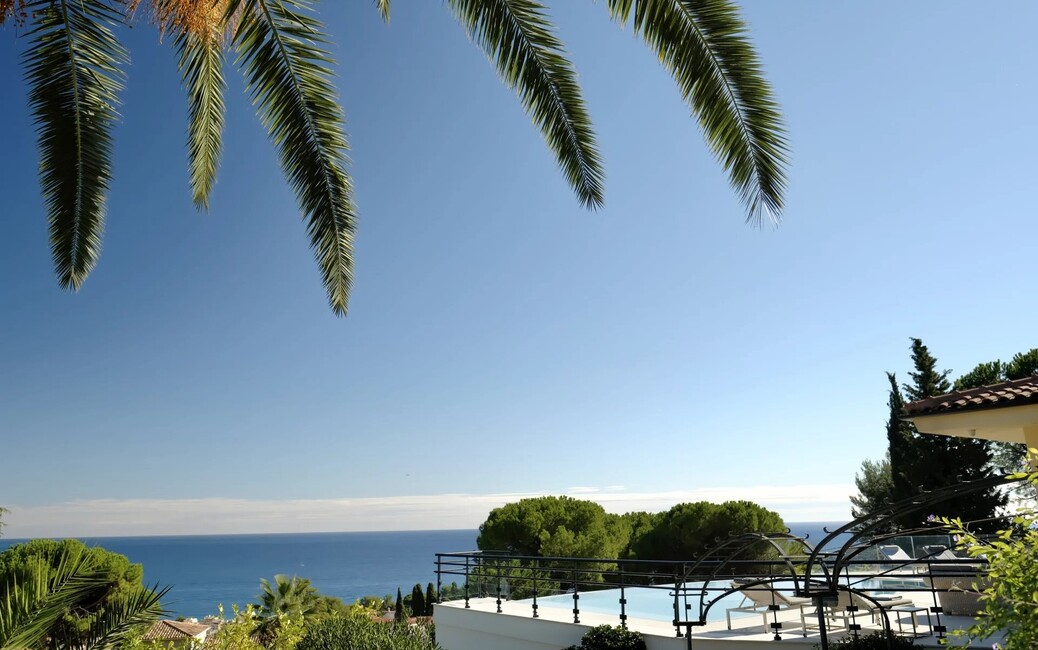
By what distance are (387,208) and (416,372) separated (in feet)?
58.4

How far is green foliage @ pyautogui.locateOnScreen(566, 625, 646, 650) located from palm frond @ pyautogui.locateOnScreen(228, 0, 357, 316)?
5961 millimetres

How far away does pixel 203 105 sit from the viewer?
6805mm

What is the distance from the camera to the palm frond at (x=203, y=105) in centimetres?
617

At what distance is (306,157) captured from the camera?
661 cm

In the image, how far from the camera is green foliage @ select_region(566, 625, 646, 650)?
30.6 ft

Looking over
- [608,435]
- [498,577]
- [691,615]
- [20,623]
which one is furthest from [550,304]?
[608,435]

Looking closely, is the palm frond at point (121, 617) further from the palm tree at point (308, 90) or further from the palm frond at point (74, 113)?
the palm frond at point (74, 113)

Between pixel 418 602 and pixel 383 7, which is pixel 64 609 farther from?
pixel 418 602

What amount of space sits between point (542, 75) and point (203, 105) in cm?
358

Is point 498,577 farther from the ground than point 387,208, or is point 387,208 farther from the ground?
point 387,208

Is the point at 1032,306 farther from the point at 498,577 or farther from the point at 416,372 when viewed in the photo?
the point at 416,372

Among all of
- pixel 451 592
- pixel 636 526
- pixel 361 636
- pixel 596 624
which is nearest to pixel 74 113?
pixel 361 636

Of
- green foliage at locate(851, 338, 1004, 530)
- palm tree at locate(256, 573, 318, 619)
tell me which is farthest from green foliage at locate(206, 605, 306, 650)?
green foliage at locate(851, 338, 1004, 530)

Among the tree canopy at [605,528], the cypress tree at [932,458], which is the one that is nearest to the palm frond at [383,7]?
the tree canopy at [605,528]
